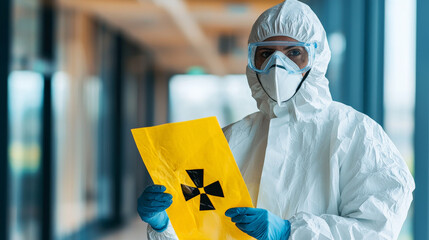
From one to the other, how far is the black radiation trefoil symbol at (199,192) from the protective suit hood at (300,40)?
28cm

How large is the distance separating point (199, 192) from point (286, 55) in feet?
1.37

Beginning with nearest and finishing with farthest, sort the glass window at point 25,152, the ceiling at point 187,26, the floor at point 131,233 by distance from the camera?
1. the glass window at point 25,152
2. the ceiling at point 187,26
3. the floor at point 131,233

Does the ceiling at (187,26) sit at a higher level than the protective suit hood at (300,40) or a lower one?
higher

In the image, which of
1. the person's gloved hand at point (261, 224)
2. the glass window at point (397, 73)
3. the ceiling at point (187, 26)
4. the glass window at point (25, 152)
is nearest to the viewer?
the person's gloved hand at point (261, 224)

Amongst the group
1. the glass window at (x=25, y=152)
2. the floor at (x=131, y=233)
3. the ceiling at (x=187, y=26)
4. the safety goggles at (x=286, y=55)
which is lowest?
the floor at (x=131, y=233)

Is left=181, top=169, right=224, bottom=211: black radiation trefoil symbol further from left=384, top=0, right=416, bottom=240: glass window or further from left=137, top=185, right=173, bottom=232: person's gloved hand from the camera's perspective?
left=384, top=0, right=416, bottom=240: glass window

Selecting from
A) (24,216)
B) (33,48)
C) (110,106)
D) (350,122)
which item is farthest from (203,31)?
(350,122)

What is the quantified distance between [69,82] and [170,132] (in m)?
4.28

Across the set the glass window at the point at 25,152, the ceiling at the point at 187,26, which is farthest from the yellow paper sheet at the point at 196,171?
the ceiling at the point at 187,26

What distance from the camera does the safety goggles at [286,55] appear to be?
1.23 m

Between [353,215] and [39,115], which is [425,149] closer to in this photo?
[353,215]

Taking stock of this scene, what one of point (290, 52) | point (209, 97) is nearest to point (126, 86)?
point (209, 97)

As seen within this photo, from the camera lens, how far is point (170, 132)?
1.22 metres

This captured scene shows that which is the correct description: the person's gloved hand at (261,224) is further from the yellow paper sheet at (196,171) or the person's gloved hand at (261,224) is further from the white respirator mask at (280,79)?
the white respirator mask at (280,79)
